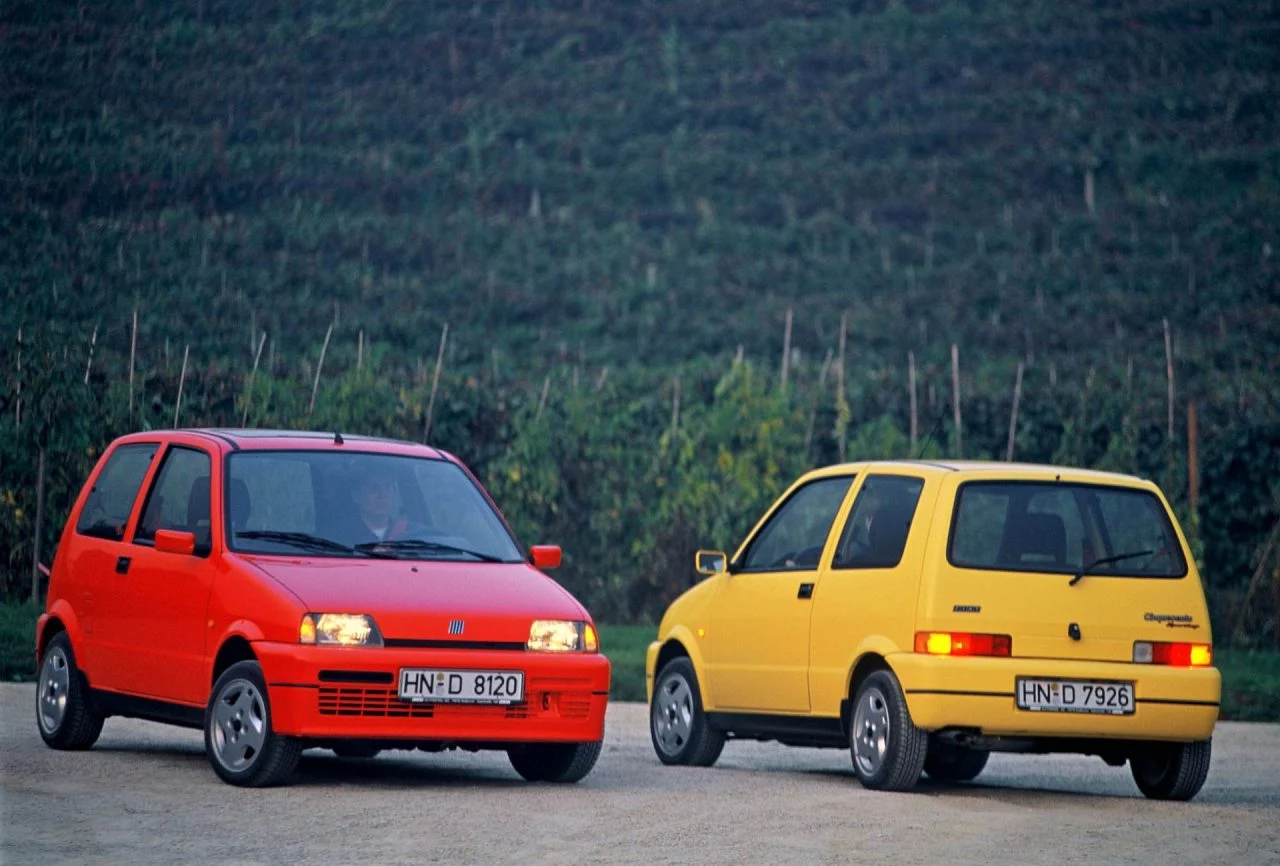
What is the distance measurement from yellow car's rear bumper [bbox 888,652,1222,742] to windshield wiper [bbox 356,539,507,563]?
87.1 inches

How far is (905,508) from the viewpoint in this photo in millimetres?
12031

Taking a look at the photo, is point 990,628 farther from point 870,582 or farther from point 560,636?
point 560,636

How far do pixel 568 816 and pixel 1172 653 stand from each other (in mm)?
3568

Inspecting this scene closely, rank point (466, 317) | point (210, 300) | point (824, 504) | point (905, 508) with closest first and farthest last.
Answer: point (905, 508) < point (824, 504) < point (210, 300) < point (466, 317)

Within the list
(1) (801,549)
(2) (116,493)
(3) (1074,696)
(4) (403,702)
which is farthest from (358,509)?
(3) (1074,696)

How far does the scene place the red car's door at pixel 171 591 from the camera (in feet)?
36.5

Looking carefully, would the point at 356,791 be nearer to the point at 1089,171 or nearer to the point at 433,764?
the point at 433,764

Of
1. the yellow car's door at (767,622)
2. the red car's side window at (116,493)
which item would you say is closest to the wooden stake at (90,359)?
the red car's side window at (116,493)

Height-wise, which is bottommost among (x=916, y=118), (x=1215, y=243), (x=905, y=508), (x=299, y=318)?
(x=905, y=508)

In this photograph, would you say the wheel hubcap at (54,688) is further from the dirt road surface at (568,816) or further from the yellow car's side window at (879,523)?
the yellow car's side window at (879,523)

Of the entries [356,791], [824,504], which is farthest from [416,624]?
[824,504]

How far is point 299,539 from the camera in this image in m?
11.3

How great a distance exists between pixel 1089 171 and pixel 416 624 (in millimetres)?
50510

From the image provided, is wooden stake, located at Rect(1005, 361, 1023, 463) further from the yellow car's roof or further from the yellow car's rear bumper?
the yellow car's rear bumper
